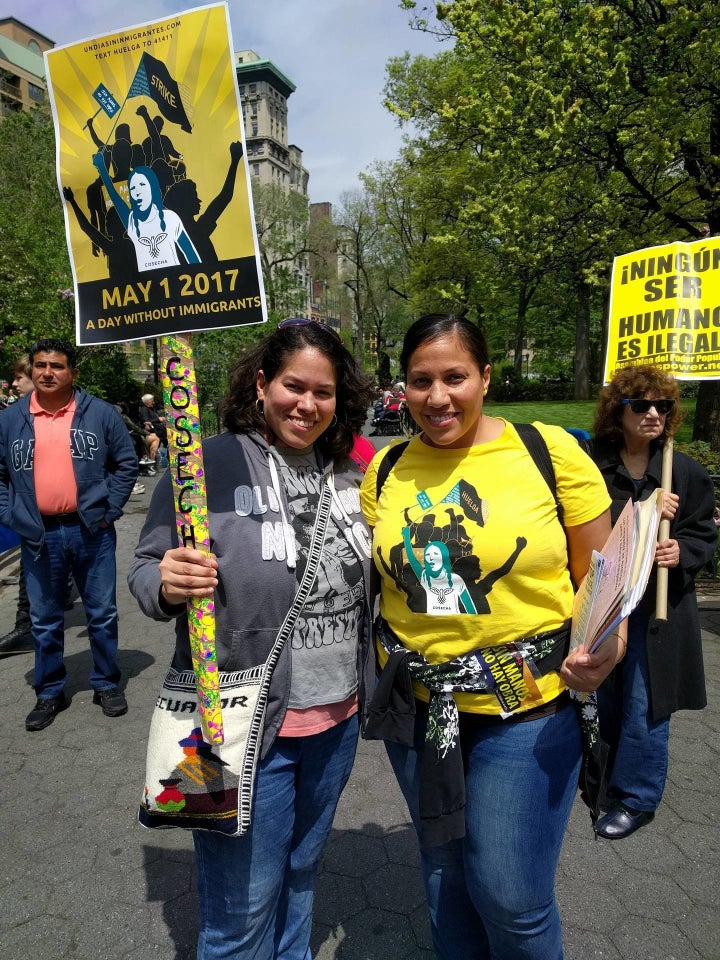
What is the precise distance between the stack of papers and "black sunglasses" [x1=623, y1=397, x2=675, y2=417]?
1.31 metres

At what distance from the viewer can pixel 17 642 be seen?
4.95m

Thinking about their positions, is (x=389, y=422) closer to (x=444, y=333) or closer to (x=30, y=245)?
(x=30, y=245)

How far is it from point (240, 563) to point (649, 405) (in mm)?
2015

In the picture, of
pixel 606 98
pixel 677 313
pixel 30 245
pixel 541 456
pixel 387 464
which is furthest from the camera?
pixel 30 245

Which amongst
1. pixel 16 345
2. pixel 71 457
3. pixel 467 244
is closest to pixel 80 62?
pixel 71 457

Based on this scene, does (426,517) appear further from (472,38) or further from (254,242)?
(472,38)

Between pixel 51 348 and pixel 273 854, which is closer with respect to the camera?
pixel 273 854

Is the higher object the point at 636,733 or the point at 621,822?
the point at 636,733

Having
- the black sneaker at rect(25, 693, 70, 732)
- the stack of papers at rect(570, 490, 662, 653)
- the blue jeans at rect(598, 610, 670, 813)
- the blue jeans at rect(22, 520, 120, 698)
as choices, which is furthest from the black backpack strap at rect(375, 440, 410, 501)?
the black sneaker at rect(25, 693, 70, 732)

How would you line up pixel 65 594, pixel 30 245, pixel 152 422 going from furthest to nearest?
pixel 30 245 → pixel 152 422 → pixel 65 594

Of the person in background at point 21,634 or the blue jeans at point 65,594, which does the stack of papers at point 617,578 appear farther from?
the person in background at point 21,634

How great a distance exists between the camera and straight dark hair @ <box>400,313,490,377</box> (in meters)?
1.77

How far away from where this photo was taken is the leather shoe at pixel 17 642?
191 inches

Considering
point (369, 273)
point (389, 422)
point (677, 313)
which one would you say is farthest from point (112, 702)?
point (369, 273)
